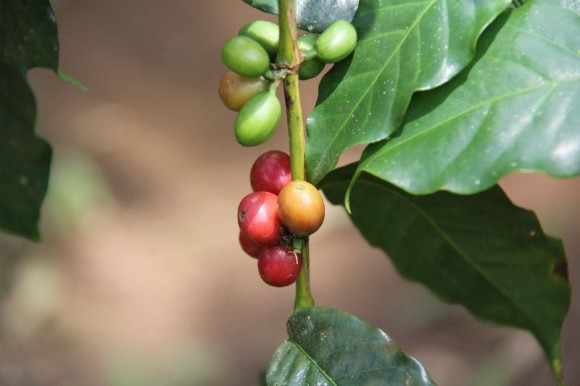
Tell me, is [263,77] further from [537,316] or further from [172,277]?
[172,277]

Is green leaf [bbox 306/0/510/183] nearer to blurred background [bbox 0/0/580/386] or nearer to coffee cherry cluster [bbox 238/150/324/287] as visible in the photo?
coffee cherry cluster [bbox 238/150/324/287]

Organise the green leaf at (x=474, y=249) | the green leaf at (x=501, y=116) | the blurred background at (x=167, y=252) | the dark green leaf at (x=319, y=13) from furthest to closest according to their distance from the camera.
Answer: the blurred background at (x=167, y=252), the green leaf at (x=474, y=249), the dark green leaf at (x=319, y=13), the green leaf at (x=501, y=116)

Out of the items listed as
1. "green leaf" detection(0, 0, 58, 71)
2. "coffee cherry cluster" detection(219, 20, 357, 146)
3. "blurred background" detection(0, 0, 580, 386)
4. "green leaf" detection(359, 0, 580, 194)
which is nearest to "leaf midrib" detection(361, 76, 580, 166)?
"green leaf" detection(359, 0, 580, 194)

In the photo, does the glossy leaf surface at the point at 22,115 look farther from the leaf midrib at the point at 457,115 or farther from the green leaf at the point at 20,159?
the leaf midrib at the point at 457,115

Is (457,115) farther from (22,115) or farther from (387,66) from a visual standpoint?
(22,115)

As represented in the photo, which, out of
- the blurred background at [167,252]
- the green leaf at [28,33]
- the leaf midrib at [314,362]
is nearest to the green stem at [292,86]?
the leaf midrib at [314,362]

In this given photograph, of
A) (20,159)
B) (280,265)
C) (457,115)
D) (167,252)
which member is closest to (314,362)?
(280,265)

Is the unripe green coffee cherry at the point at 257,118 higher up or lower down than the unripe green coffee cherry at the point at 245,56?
lower down

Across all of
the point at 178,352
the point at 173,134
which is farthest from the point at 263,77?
the point at 173,134
